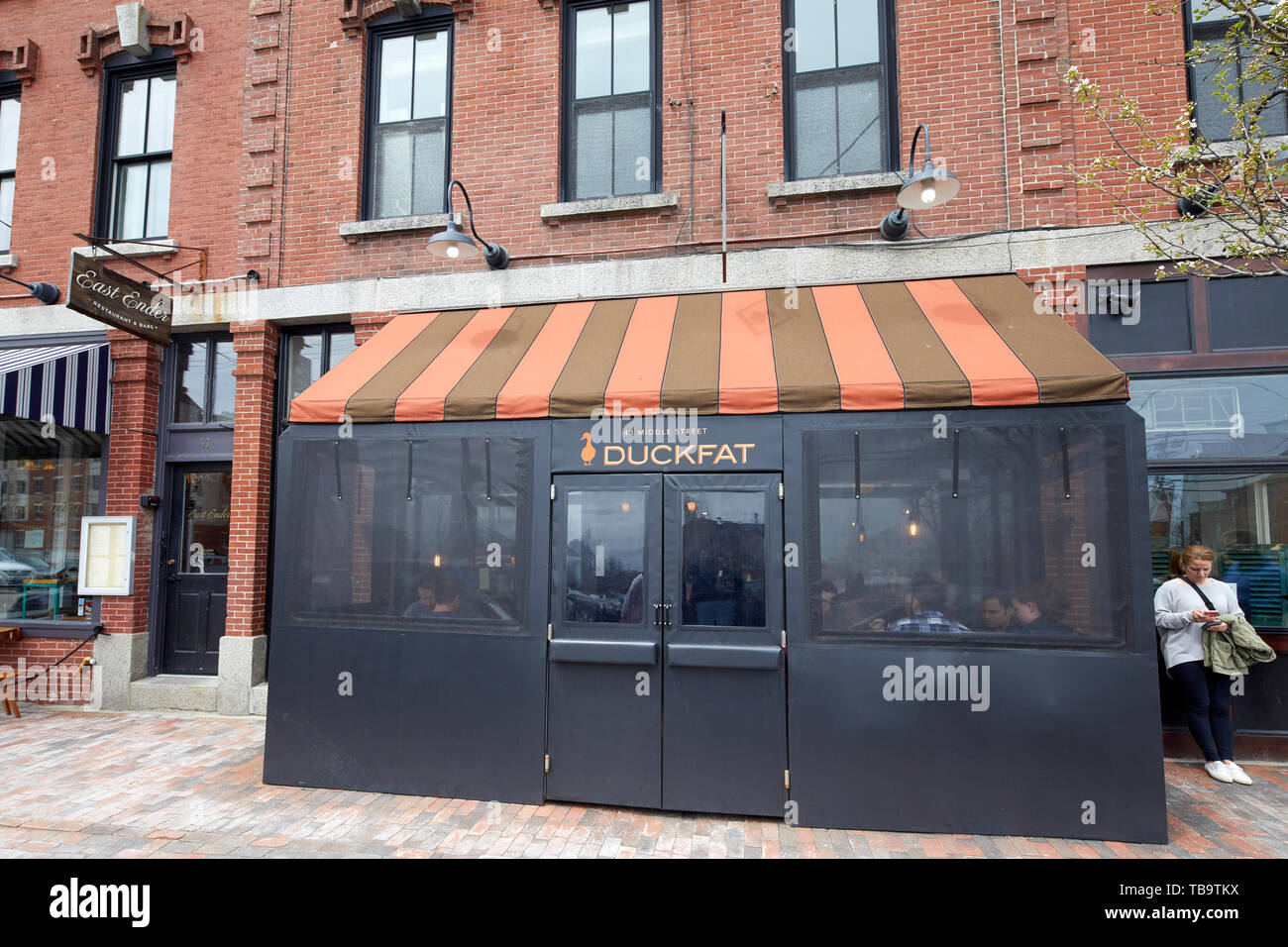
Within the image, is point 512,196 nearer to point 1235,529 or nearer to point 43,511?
point 43,511

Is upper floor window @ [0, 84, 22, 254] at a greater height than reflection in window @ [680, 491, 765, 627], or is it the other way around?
upper floor window @ [0, 84, 22, 254]

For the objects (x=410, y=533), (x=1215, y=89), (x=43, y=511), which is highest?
(x=1215, y=89)

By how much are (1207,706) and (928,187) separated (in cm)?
486

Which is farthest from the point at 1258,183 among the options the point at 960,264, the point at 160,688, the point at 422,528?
the point at 160,688

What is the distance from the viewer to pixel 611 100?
7.27 m

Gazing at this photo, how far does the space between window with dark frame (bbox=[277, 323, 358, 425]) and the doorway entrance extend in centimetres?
121

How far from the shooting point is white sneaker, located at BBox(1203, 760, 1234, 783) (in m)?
5.34

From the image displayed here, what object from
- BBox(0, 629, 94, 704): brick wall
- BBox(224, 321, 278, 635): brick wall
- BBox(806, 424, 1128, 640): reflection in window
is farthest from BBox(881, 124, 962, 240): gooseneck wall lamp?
BBox(0, 629, 94, 704): brick wall

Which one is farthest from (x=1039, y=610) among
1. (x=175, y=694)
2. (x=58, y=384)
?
(x=58, y=384)

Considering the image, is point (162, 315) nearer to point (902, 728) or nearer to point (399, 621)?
point (399, 621)

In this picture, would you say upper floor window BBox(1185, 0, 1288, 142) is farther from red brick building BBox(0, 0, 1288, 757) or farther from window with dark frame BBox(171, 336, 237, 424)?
window with dark frame BBox(171, 336, 237, 424)

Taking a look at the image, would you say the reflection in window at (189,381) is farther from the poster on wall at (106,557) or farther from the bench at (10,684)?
the bench at (10,684)

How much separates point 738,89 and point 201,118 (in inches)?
261

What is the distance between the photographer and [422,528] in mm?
5426
